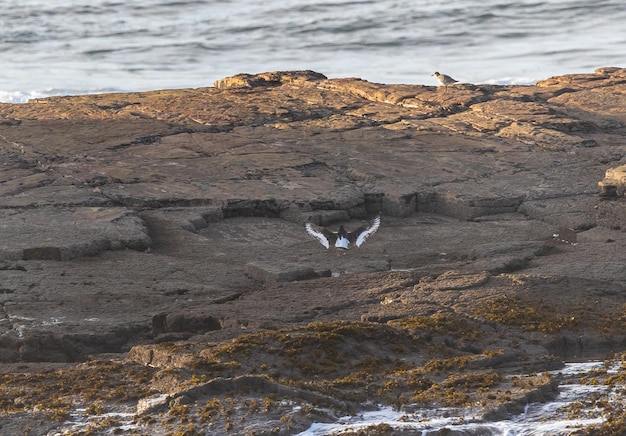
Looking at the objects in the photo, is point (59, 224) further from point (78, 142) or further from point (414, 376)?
point (414, 376)

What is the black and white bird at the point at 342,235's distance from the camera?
57.4ft

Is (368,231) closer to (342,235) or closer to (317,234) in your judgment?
(342,235)

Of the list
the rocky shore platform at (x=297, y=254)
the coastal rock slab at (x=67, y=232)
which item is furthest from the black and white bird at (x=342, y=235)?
the coastal rock slab at (x=67, y=232)

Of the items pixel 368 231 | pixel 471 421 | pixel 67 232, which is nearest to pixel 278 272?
pixel 368 231

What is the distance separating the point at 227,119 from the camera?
982 inches

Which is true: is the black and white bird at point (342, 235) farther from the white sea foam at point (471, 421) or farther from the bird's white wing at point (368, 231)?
the white sea foam at point (471, 421)

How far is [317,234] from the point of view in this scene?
17766mm

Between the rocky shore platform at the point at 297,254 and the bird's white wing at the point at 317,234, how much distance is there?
0.19m

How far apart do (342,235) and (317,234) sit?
45 cm

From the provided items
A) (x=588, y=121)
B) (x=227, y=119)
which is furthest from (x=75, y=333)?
(x=588, y=121)

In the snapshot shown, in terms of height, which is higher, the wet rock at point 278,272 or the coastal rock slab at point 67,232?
the coastal rock slab at point 67,232

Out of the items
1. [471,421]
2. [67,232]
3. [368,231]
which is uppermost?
[67,232]

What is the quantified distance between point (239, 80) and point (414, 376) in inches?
721

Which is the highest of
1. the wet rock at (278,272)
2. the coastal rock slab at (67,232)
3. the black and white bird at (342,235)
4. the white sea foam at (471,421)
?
the coastal rock slab at (67,232)
